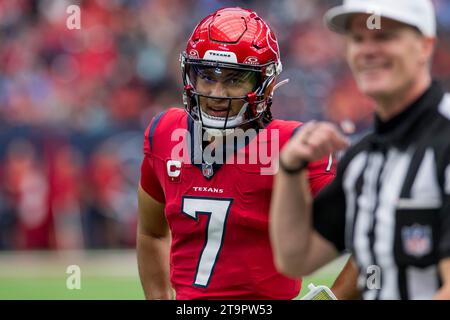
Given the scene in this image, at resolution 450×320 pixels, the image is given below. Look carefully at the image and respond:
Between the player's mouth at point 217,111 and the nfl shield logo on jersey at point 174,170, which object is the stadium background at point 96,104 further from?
the player's mouth at point 217,111

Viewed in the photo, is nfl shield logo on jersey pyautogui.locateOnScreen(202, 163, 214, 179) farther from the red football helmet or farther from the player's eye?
the player's eye

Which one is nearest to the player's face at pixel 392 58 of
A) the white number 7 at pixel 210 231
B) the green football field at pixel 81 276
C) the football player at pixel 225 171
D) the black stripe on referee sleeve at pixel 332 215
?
the black stripe on referee sleeve at pixel 332 215

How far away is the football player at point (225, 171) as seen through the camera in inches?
160

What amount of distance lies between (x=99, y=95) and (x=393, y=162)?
8836mm

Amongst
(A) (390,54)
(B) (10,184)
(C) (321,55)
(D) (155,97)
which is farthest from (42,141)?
(A) (390,54)

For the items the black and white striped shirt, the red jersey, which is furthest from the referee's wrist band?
the red jersey

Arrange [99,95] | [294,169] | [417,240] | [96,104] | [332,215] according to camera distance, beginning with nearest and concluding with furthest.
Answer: [417,240], [294,169], [332,215], [96,104], [99,95]

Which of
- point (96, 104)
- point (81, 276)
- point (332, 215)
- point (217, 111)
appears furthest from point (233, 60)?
point (96, 104)

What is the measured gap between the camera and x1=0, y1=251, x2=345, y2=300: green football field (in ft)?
28.2

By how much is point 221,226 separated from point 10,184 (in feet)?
22.7

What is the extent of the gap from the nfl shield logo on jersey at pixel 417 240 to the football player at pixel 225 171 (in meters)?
1.35

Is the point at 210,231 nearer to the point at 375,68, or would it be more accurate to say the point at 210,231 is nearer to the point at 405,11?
the point at 375,68

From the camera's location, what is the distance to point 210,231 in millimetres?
4090

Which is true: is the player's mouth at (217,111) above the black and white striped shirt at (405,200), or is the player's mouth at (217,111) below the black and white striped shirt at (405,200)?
above
